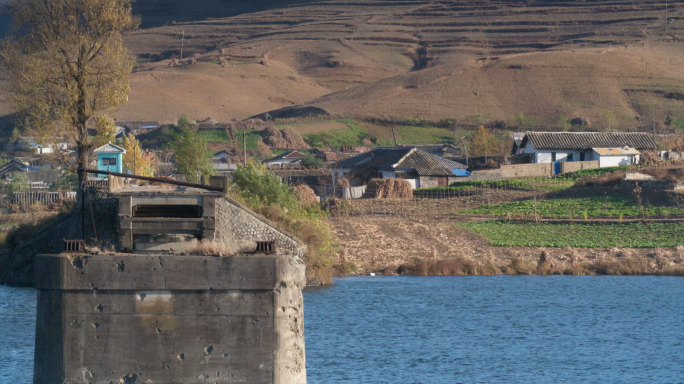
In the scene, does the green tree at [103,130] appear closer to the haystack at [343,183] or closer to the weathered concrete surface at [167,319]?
the haystack at [343,183]

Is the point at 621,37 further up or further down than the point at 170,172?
further up

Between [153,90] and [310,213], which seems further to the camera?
[153,90]

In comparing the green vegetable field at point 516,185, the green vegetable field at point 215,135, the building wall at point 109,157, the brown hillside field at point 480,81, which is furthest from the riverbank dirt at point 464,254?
the brown hillside field at point 480,81

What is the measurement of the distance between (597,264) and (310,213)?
1308 cm

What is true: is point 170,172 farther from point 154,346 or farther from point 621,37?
point 621,37

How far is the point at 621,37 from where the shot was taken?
179125 millimetres

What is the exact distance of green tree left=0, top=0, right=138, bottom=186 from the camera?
1576 inches

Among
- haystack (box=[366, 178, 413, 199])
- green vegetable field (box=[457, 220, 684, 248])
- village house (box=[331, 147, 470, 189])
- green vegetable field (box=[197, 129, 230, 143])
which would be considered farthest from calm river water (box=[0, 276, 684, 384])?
green vegetable field (box=[197, 129, 230, 143])

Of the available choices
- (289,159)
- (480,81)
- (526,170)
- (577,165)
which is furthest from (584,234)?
(480,81)

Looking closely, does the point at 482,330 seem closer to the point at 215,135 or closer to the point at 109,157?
the point at 109,157

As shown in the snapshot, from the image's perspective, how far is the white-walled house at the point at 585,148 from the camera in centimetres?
7619

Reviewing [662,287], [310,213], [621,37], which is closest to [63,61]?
[310,213]

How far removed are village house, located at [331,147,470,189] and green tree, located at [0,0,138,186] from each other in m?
32.8

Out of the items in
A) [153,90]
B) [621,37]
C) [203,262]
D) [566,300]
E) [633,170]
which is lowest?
[566,300]
